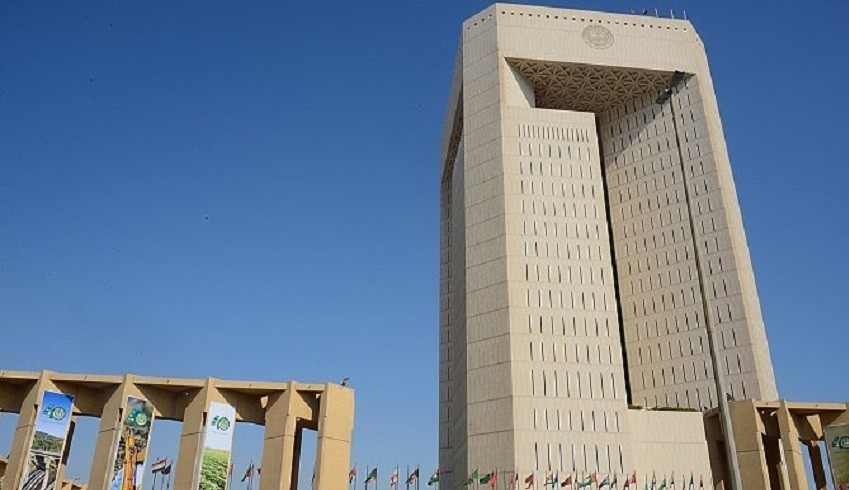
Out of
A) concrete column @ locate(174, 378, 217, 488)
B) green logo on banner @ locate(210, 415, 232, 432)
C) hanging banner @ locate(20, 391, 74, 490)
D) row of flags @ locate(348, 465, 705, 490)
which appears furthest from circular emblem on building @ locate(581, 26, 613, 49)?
hanging banner @ locate(20, 391, 74, 490)

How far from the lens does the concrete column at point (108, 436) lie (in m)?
51.2

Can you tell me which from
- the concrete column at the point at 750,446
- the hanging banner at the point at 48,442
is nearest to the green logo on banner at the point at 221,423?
the hanging banner at the point at 48,442

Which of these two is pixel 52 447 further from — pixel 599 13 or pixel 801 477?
pixel 599 13

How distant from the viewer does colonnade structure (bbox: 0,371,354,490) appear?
51.2 metres

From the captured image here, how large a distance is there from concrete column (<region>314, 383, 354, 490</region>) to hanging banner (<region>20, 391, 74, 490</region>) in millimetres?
17900

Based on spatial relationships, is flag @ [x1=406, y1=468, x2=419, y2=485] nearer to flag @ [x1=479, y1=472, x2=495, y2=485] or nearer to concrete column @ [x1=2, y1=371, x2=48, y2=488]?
flag @ [x1=479, y1=472, x2=495, y2=485]

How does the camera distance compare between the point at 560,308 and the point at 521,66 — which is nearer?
the point at 560,308

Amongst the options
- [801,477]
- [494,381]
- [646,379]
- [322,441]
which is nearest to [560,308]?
Result: [494,381]

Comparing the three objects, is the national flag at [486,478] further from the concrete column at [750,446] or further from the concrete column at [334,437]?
the concrete column at [750,446]

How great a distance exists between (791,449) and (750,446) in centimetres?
277

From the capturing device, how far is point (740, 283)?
3438 inches

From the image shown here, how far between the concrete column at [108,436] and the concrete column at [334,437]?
13.8 metres

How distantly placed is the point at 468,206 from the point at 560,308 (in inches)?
695

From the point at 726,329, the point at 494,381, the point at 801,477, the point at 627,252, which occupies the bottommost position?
the point at 801,477
